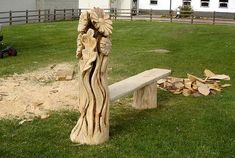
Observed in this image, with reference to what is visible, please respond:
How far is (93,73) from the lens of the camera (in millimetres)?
6926

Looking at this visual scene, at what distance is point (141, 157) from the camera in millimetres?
6512

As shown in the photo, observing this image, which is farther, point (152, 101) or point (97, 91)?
point (152, 101)

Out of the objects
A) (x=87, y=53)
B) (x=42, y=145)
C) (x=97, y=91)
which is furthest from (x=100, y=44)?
(x=42, y=145)

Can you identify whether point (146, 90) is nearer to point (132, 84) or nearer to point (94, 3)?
point (132, 84)

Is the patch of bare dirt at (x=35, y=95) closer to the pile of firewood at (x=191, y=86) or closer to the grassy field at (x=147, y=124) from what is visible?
the grassy field at (x=147, y=124)

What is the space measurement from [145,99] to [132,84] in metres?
0.96

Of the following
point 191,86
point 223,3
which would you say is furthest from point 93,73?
point 223,3

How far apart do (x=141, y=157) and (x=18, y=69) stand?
7.76 metres

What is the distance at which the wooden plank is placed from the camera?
7.74m

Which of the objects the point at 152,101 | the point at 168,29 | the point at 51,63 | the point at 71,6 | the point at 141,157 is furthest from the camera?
the point at 71,6

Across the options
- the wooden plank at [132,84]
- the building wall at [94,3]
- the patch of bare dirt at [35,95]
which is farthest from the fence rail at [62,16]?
the wooden plank at [132,84]

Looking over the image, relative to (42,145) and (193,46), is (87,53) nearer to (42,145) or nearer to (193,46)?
(42,145)

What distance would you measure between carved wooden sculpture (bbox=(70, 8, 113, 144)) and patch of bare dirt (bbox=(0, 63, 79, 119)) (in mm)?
1712

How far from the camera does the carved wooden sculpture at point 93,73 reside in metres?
6.88
